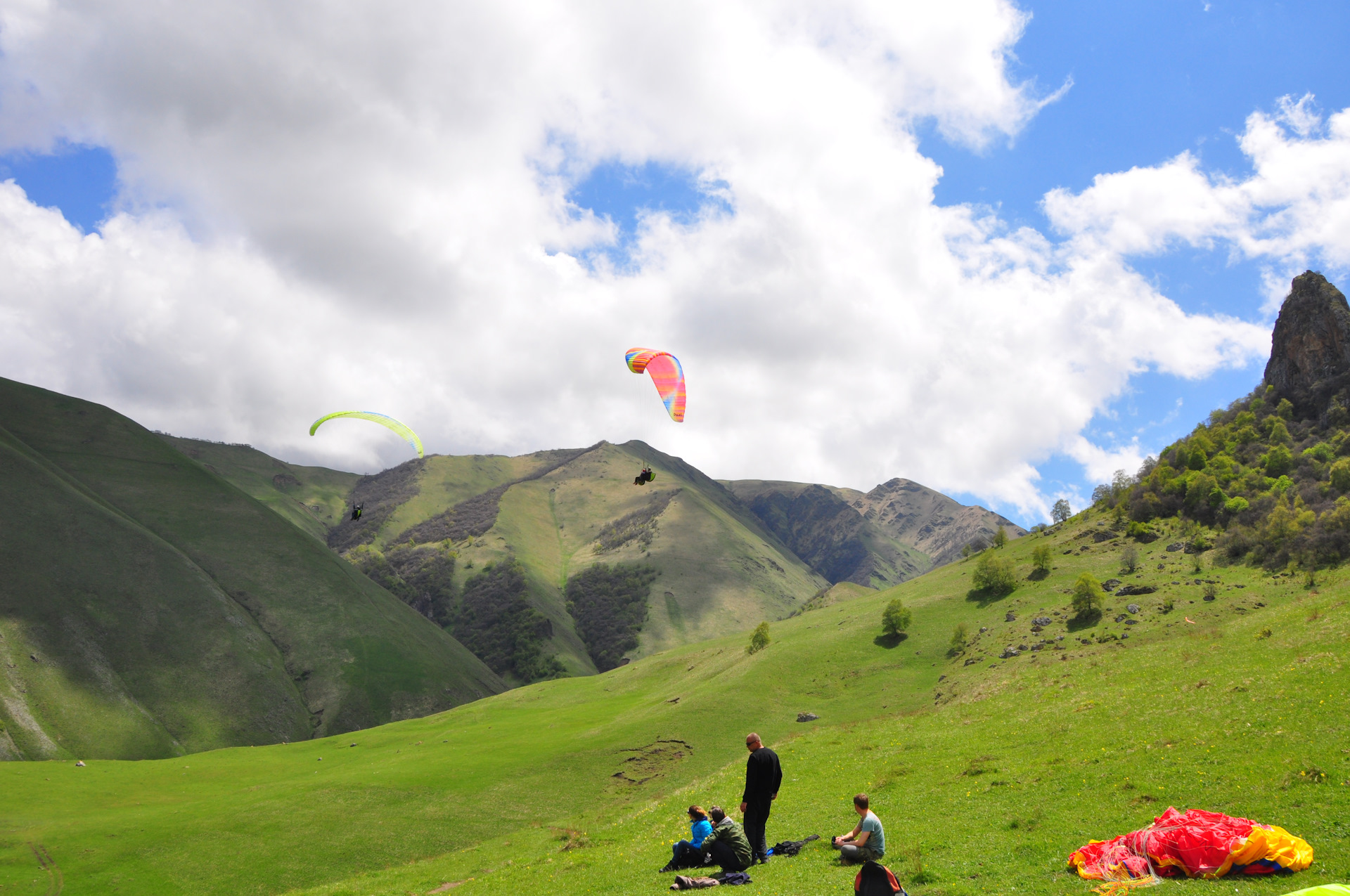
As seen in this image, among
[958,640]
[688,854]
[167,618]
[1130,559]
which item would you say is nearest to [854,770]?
[688,854]

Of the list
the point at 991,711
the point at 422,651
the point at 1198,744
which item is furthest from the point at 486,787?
the point at 422,651

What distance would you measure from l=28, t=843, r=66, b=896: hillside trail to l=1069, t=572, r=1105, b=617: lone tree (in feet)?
268

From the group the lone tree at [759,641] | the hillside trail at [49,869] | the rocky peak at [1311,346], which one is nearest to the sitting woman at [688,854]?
the hillside trail at [49,869]

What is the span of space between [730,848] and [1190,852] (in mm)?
11468

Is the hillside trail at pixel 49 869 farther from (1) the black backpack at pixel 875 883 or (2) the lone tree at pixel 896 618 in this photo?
(2) the lone tree at pixel 896 618

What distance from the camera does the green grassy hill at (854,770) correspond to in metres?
20.0

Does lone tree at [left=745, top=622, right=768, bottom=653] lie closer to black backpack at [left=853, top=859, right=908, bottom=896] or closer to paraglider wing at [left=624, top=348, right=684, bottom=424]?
paraglider wing at [left=624, top=348, right=684, bottom=424]

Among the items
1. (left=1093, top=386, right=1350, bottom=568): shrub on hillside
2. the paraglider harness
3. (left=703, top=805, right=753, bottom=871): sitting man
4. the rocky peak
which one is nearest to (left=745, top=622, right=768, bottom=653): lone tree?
(left=1093, top=386, right=1350, bottom=568): shrub on hillside

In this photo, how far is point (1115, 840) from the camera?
51.9 feet

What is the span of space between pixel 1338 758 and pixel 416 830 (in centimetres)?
4675

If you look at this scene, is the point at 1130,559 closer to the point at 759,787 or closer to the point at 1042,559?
the point at 1042,559

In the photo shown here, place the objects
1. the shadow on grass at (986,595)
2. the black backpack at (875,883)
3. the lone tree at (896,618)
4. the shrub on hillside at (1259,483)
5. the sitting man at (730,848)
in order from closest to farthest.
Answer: the black backpack at (875,883) < the sitting man at (730,848) < the shrub on hillside at (1259,483) < the lone tree at (896,618) < the shadow on grass at (986,595)

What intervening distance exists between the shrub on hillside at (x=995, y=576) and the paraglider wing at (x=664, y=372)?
61481 millimetres

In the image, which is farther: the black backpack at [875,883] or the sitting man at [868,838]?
the sitting man at [868,838]
